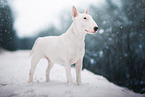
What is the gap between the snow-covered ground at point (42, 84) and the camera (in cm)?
144

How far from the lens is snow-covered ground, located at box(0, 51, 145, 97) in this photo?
1442mm

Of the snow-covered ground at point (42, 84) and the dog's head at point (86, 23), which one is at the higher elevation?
the dog's head at point (86, 23)

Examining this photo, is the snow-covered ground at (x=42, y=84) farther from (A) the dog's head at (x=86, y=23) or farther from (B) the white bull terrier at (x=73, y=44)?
(A) the dog's head at (x=86, y=23)

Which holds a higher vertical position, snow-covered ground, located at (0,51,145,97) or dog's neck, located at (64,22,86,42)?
dog's neck, located at (64,22,86,42)

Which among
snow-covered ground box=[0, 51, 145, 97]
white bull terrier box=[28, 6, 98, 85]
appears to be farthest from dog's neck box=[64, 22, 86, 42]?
snow-covered ground box=[0, 51, 145, 97]

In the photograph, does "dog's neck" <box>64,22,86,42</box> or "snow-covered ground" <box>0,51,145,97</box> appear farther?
"dog's neck" <box>64,22,86,42</box>

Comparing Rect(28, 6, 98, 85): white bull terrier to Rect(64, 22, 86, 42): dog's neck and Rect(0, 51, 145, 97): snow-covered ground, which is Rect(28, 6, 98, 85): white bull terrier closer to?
Rect(64, 22, 86, 42): dog's neck

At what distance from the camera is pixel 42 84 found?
180 cm

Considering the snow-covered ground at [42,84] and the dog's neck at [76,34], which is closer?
the snow-covered ground at [42,84]

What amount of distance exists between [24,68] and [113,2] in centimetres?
221

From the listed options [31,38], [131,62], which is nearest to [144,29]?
[131,62]

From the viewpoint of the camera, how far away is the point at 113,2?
252 cm

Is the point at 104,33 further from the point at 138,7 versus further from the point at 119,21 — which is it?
the point at 138,7

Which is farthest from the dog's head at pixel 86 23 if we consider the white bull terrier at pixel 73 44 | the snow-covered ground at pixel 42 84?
the snow-covered ground at pixel 42 84
